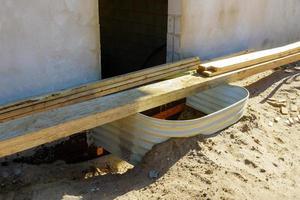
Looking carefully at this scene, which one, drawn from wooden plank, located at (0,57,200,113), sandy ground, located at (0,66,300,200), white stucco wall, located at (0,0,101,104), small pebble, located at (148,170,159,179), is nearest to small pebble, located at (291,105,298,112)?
sandy ground, located at (0,66,300,200)

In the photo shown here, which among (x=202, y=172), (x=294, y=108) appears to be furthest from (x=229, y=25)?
(x=202, y=172)

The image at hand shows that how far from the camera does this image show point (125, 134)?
3.98 meters

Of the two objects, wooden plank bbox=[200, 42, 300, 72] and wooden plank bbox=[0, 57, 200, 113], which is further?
wooden plank bbox=[200, 42, 300, 72]

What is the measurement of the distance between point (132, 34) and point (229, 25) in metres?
1.86

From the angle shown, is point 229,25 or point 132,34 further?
point 132,34

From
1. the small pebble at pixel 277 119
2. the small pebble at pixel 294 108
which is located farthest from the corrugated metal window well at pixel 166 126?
the small pebble at pixel 294 108

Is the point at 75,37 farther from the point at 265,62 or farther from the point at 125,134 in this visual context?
the point at 265,62

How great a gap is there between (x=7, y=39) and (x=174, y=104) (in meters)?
2.22

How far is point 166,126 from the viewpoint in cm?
376

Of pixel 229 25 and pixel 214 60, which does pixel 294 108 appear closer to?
pixel 214 60

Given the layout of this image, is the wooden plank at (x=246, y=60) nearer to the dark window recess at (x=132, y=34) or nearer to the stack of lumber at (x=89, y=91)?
the stack of lumber at (x=89, y=91)

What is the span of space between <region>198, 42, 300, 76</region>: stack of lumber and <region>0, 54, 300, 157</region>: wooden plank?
16 centimetres

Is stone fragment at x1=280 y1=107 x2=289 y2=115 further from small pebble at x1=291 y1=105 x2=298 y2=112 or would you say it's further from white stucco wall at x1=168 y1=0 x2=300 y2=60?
white stucco wall at x1=168 y1=0 x2=300 y2=60

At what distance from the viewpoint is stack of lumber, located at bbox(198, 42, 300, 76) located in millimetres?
4848
